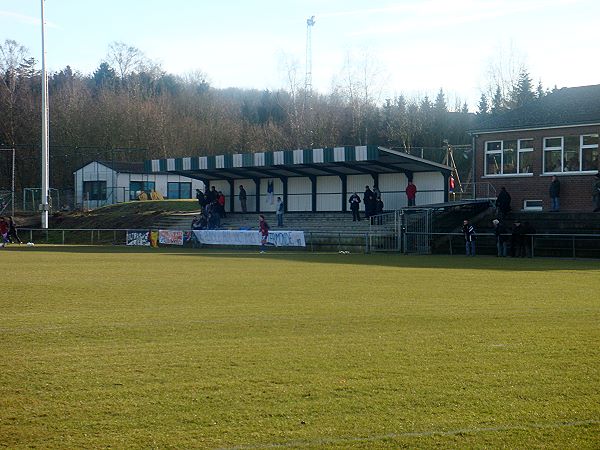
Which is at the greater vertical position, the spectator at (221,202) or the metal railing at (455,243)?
the spectator at (221,202)

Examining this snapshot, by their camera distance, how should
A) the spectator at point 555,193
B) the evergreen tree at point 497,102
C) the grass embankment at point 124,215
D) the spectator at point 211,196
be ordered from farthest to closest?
the evergreen tree at point 497,102 → the grass embankment at point 124,215 → the spectator at point 211,196 → the spectator at point 555,193

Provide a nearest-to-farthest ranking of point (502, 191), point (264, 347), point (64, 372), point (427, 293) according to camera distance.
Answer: point (64, 372)
point (264, 347)
point (427, 293)
point (502, 191)

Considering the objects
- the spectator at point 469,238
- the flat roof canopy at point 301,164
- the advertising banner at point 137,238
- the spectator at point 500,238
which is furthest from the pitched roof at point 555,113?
the advertising banner at point 137,238

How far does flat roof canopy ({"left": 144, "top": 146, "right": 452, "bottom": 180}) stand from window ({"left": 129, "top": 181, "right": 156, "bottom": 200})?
60.3 feet

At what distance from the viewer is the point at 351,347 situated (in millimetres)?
10656

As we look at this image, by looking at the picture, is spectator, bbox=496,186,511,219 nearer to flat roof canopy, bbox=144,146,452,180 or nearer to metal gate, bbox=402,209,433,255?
metal gate, bbox=402,209,433,255

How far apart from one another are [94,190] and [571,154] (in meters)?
47.4

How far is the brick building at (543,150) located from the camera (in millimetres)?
40750

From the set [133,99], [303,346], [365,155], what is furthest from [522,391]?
[133,99]

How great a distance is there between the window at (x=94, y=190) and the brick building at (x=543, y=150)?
40700 millimetres

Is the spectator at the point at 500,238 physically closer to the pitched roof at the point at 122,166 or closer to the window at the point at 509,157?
the window at the point at 509,157

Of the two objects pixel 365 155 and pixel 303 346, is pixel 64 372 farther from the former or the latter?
pixel 365 155

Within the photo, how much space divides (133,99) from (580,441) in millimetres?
95165

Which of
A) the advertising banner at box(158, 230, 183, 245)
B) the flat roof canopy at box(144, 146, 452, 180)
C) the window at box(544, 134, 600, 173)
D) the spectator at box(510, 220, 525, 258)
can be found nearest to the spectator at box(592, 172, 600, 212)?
the window at box(544, 134, 600, 173)
